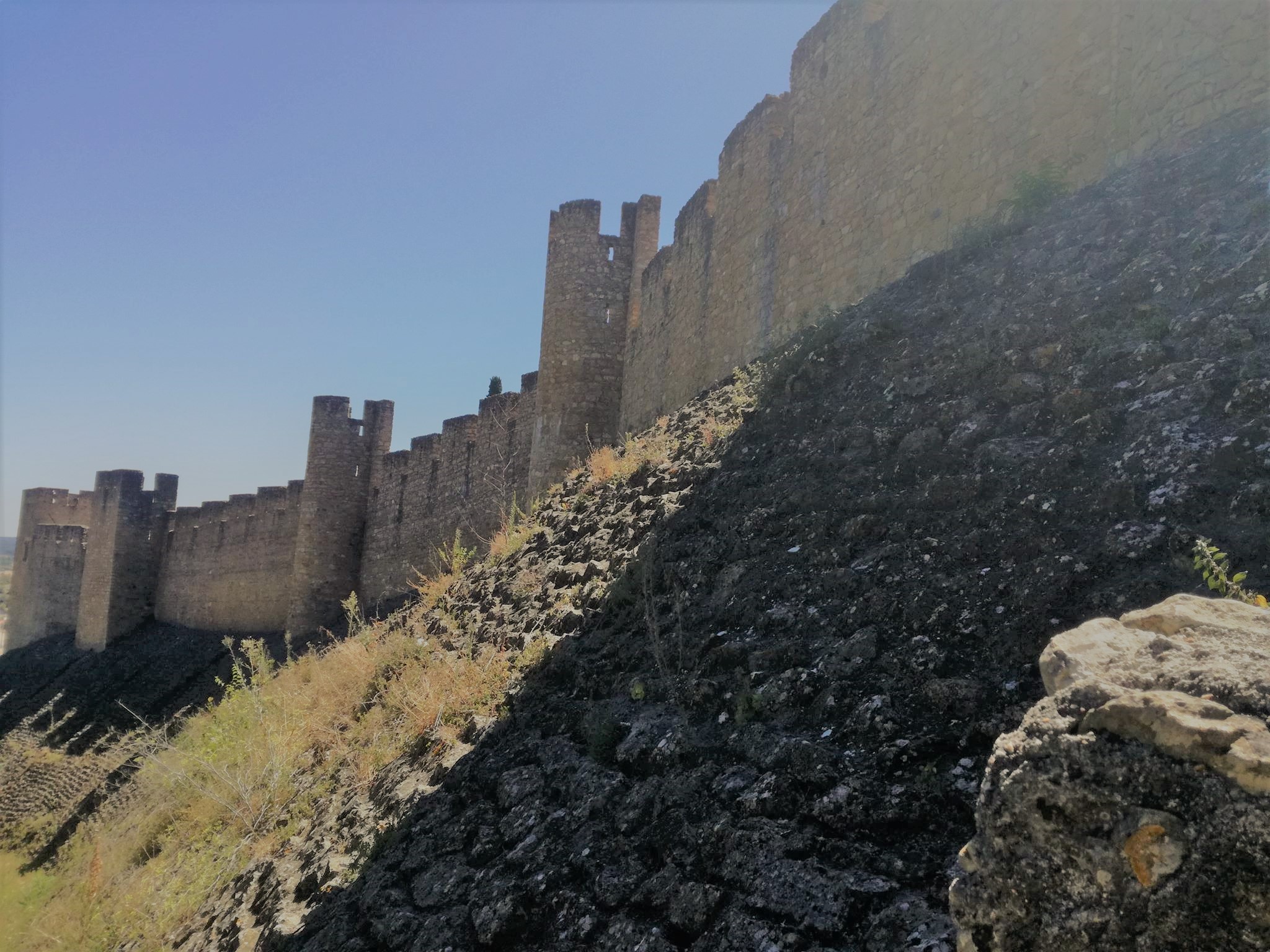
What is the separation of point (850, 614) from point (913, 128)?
20.3 feet

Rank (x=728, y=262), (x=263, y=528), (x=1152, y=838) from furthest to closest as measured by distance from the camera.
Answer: (x=263, y=528) < (x=728, y=262) < (x=1152, y=838)

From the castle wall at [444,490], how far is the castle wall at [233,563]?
2866 millimetres

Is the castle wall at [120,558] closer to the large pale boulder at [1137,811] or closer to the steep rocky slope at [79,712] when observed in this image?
the steep rocky slope at [79,712]

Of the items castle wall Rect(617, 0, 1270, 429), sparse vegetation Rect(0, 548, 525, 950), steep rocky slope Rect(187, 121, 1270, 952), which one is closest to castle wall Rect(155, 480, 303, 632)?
sparse vegetation Rect(0, 548, 525, 950)

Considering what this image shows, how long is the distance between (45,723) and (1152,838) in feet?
81.7

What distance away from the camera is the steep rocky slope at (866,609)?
2428 millimetres

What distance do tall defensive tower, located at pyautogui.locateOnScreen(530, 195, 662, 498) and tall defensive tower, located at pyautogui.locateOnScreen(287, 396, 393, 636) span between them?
23.4ft

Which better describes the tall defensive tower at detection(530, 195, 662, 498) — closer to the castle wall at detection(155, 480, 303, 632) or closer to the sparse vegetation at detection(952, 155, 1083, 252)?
the sparse vegetation at detection(952, 155, 1083, 252)

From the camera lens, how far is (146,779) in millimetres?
10453

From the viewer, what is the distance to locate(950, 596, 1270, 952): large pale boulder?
4.40 feet

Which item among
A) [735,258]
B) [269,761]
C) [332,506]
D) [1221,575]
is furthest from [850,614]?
[332,506]

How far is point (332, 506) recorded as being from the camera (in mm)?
20359

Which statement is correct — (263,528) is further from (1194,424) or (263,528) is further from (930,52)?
(1194,424)

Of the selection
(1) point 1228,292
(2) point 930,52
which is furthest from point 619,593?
(2) point 930,52
